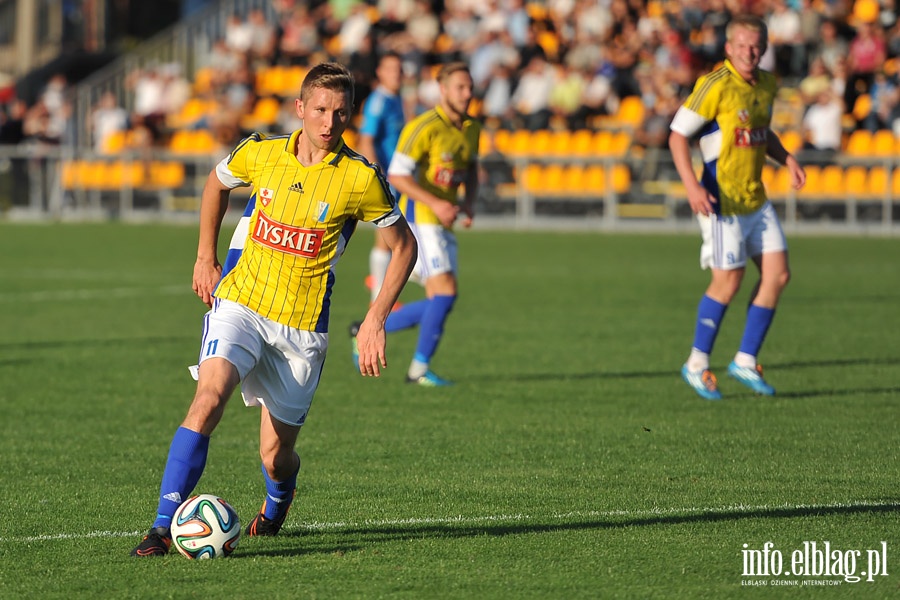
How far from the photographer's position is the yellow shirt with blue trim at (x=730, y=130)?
970 cm

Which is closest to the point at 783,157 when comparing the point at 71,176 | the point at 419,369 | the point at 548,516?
the point at 419,369

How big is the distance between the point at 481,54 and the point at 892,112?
8.50 metres

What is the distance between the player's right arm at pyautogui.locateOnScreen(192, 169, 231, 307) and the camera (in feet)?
19.4

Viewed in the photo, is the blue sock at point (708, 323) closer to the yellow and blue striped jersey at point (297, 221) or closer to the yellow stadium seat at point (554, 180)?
the yellow and blue striped jersey at point (297, 221)

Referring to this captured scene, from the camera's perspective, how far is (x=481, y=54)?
1142 inches

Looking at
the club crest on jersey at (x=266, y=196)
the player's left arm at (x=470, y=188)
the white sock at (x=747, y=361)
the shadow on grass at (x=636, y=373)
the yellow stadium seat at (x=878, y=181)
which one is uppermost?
the club crest on jersey at (x=266, y=196)

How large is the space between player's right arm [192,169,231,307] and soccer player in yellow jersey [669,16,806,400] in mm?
4357

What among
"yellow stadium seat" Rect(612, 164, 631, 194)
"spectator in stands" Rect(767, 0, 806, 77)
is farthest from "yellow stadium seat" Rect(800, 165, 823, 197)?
"spectator in stands" Rect(767, 0, 806, 77)

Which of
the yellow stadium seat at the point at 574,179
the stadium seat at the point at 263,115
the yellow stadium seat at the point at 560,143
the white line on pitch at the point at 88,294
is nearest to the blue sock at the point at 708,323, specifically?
the white line on pitch at the point at 88,294

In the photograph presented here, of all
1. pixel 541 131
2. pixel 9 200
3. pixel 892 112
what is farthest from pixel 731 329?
pixel 9 200

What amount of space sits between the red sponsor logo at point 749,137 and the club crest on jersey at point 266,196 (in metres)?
4.88

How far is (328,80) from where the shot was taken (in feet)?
17.8

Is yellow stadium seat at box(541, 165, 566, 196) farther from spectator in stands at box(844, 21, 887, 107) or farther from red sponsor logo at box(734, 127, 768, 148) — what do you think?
red sponsor logo at box(734, 127, 768, 148)

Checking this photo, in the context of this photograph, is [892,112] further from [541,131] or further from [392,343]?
[392,343]
